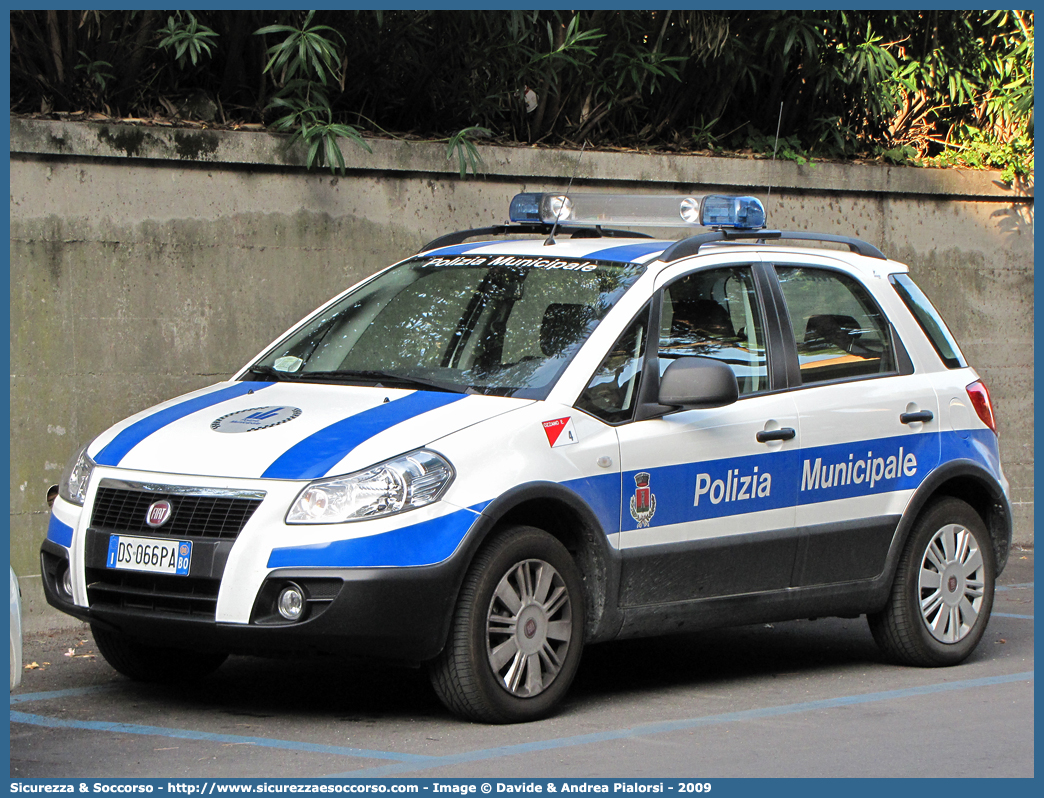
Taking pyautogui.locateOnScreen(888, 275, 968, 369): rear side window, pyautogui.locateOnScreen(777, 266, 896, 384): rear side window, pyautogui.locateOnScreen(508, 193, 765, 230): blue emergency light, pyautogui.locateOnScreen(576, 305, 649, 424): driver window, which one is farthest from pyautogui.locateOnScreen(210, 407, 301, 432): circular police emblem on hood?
pyautogui.locateOnScreen(888, 275, 968, 369): rear side window

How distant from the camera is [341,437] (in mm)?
5707

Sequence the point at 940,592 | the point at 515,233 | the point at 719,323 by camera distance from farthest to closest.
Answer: the point at 515,233
the point at 940,592
the point at 719,323

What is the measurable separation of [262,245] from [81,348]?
1210mm

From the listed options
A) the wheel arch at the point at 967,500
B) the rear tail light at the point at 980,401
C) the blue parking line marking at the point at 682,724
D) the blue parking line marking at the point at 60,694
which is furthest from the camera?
the rear tail light at the point at 980,401

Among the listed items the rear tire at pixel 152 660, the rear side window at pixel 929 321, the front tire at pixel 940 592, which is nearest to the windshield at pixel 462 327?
the rear tire at pixel 152 660

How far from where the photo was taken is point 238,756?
5.40 m

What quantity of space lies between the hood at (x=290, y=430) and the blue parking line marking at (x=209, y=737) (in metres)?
0.97

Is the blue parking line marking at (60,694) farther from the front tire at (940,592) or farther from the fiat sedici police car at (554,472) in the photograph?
the front tire at (940,592)

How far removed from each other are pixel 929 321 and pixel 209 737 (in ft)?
13.3

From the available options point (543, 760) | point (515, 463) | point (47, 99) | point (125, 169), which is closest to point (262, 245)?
point (125, 169)

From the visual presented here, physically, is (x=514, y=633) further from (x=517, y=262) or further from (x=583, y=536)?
(x=517, y=262)

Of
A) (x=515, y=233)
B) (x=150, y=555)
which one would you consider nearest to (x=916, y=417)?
(x=515, y=233)

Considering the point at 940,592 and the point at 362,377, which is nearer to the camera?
the point at 362,377

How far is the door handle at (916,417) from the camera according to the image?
7180 millimetres
